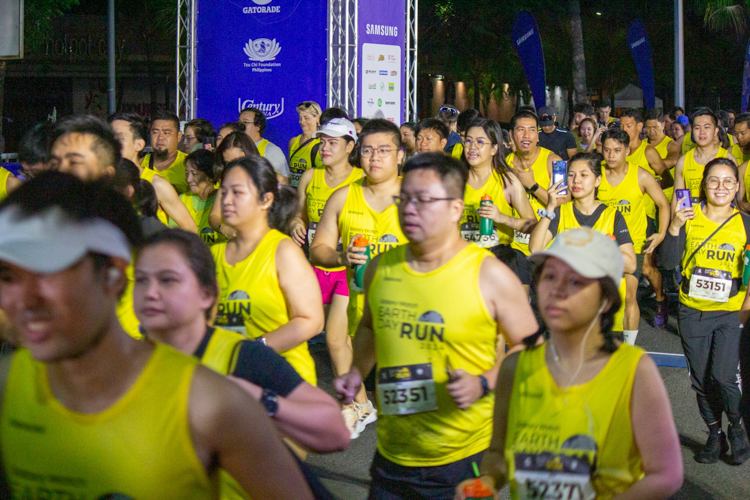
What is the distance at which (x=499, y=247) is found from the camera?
6809 mm

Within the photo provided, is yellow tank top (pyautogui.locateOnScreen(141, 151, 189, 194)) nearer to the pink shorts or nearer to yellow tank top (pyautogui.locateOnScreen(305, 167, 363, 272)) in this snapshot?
yellow tank top (pyautogui.locateOnScreen(305, 167, 363, 272))

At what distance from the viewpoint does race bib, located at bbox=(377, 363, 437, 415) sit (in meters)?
3.47

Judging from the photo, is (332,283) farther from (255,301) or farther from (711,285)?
(255,301)

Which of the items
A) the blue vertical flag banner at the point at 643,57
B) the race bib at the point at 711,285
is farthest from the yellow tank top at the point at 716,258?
the blue vertical flag banner at the point at 643,57

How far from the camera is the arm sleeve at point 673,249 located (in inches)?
248

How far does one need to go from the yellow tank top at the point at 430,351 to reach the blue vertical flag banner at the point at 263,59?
8.70 meters

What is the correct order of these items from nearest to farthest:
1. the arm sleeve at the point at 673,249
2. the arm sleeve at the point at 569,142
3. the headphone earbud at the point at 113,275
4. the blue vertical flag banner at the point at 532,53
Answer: the headphone earbud at the point at 113,275 < the arm sleeve at the point at 673,249 < the arm sleeve at the point at 569,142 < the blue vertical flag banner at the point at 532,53

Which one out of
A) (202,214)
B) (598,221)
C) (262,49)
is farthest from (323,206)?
(262,49)

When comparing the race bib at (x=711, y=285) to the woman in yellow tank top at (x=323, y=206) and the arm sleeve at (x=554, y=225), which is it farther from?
the woman in yellow tank top at (x=323, y=206)

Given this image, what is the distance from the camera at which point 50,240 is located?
159 cm

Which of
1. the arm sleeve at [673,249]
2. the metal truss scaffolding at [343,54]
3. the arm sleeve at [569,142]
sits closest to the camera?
the arm sleeve at [673,249]

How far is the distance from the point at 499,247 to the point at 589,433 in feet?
14.2

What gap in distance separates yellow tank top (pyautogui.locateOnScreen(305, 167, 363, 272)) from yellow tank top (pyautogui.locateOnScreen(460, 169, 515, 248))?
37.9 inches

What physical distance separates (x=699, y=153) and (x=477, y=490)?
26.6ft
